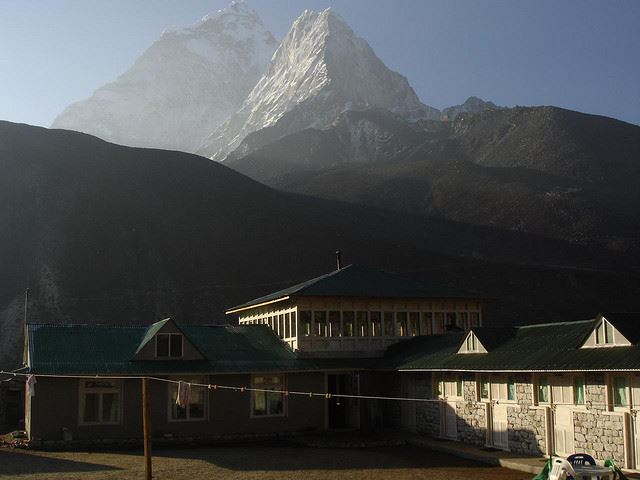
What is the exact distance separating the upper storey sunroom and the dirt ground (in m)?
6.67

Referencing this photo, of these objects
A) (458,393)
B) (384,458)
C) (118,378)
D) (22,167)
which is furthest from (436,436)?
(22,167)

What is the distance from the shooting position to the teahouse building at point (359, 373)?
20.2 metres

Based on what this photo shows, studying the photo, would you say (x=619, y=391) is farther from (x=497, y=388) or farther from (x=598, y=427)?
(x=497, y=388)

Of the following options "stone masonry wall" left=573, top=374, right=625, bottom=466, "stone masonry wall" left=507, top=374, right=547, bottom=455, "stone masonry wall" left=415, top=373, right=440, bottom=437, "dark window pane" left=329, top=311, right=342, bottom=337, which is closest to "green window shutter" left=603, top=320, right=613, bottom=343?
"stone masonry wall" left=573, top=374, right=625, bottom=466

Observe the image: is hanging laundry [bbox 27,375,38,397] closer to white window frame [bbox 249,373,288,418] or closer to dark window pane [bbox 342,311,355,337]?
white window frame [bbox 249,373,288,418]

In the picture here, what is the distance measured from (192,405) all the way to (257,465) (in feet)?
23.0

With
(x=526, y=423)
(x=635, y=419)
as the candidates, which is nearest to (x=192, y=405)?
(x=526, y=423)

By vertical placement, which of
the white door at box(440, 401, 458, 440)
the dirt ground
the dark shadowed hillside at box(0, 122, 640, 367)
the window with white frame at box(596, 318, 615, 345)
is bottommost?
the dirt ground

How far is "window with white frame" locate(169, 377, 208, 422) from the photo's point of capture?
28.2 m

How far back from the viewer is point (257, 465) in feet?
73.1

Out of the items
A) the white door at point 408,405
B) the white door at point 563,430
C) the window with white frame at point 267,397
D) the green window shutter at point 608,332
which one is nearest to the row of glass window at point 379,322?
the window with white frame at point 267,397

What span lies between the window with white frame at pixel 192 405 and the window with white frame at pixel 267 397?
207 centimetres

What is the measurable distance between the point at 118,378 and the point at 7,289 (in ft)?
161

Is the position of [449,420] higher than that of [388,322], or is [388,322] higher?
[388,322]
